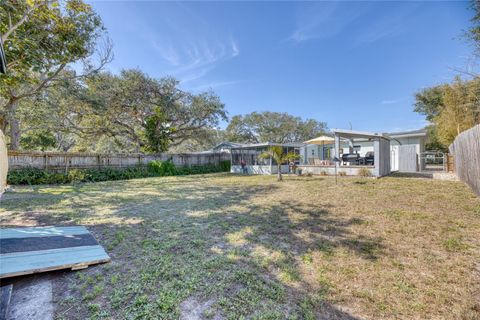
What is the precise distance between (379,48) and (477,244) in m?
11.6

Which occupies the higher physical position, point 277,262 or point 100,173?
point 100,173

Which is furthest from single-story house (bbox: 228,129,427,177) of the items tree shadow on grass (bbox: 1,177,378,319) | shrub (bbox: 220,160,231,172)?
tree shadow on grass (bbox: 1,177,378,319)

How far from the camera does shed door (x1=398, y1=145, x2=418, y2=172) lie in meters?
12.9

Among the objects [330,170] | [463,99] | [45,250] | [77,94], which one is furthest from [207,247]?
[463,99]

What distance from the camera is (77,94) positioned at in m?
10.3

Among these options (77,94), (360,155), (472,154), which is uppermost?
(77,94)

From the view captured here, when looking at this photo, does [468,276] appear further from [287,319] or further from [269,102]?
[269,102]

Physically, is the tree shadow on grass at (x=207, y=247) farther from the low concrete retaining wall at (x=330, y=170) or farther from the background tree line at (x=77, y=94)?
the low concrete retaining wall at (x=330, y=170)

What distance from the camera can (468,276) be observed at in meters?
2.29

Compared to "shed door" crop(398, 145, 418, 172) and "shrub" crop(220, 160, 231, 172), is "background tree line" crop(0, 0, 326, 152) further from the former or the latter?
"shed door" crop(398, 145, 418, 172)

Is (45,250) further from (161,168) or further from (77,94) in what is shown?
(161,168)

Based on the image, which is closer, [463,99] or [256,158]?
[463,99]

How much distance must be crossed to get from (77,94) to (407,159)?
19453 millimetres

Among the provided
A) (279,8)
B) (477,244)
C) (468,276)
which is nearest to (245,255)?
(468,276)
